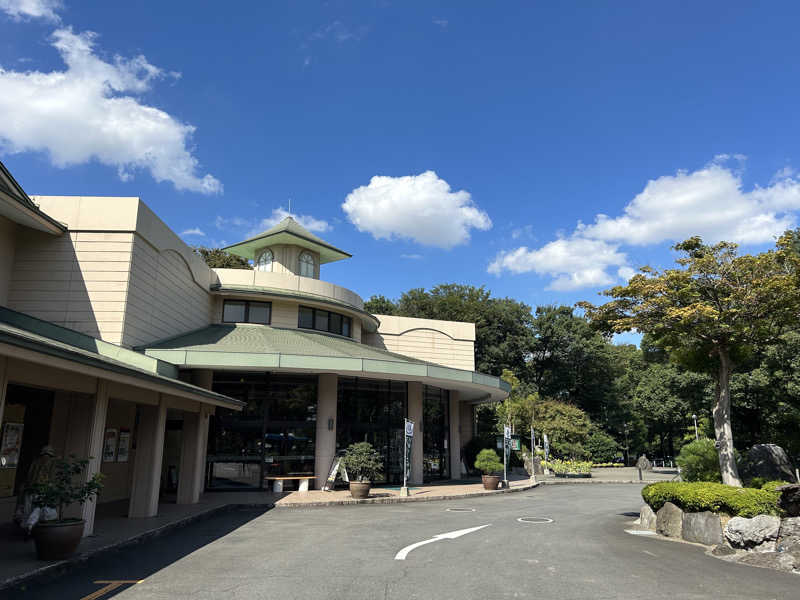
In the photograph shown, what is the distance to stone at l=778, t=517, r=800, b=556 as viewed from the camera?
955 centimetres

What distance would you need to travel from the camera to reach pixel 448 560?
9.06 metres

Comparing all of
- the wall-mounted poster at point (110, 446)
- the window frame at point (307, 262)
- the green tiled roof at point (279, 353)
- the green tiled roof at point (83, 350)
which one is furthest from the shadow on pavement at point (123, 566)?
the window frame at point (307, 262)

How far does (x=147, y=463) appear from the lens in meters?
13.5

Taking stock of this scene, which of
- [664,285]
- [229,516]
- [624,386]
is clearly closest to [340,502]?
[229,516]

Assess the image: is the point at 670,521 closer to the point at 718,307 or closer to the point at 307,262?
the point at 718,307

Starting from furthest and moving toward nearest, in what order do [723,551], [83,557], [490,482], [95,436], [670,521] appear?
[490,482], [670,521], [95,436], [723,551], [83,557]

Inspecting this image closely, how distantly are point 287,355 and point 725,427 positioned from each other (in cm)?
1313

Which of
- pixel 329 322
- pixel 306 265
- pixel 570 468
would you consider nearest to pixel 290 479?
pixel 329 322

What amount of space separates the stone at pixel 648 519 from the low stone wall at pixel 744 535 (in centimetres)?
86

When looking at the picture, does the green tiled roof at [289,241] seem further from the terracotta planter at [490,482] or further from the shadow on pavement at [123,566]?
the shadow on pavement at [123,566]

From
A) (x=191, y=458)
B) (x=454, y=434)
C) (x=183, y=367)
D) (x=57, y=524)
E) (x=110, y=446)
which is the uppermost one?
(x=183, y=367)

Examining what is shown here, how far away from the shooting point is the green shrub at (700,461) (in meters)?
15.1

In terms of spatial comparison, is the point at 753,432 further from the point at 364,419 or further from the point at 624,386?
the point at 364,419

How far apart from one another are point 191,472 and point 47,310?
20.7 feet
